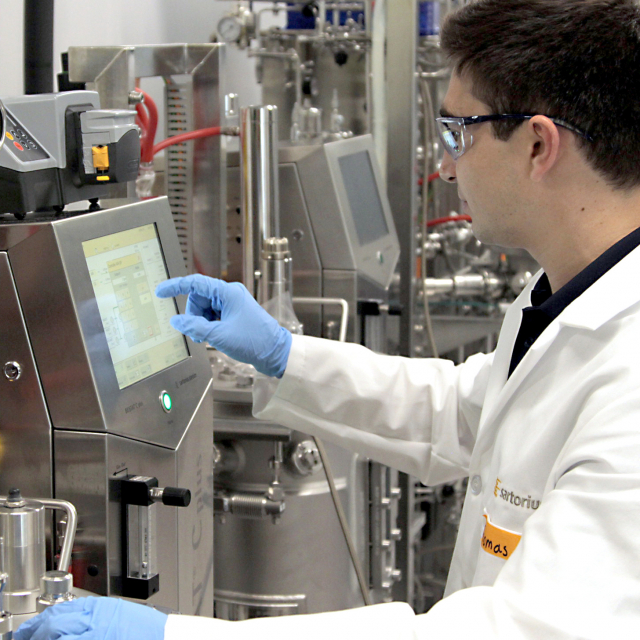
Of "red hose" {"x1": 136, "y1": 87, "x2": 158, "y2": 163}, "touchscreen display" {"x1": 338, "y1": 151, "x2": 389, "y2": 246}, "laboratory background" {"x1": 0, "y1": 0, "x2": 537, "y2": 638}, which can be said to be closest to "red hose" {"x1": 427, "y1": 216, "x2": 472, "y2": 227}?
"laboratory background" {"x1": 0, "y1": 0, "x2": 537, "y2": 638}

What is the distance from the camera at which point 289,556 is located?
1716 millimetres

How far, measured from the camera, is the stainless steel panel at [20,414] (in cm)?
91

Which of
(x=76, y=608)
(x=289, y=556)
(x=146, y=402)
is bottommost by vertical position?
(x=289, y=556)

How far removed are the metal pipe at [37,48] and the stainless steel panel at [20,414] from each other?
54cm

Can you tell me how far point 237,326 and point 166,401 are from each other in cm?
22

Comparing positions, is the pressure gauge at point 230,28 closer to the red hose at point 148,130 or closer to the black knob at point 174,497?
the red hose at point 148,130

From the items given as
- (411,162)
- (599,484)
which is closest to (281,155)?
(411,162)

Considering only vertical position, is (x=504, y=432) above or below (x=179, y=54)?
below

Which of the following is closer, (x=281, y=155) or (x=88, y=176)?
(x=88, y=176)

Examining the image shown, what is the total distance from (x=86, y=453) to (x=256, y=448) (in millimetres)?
787

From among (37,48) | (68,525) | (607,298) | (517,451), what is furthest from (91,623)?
(37,48)

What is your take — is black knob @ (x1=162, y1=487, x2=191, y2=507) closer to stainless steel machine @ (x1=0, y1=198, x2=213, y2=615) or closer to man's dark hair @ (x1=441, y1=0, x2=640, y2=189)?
stainless steel machine @ (x1=0, y1=198, x2=213, y2=615)

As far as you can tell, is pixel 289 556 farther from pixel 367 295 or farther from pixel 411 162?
pixel 411 162

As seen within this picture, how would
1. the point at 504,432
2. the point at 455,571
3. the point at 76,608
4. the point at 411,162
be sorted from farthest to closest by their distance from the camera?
the point at 411,162 → the point at 455,571 → the point at 504,432 → the point at 76,608
